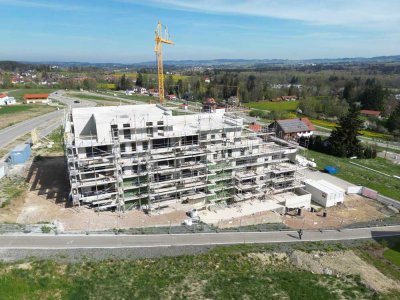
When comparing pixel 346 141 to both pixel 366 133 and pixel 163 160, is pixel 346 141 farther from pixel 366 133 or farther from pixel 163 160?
pixel 163 160

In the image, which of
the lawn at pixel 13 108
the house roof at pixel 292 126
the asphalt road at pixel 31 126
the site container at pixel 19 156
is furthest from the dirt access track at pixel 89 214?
the lawn at pixel 13 108

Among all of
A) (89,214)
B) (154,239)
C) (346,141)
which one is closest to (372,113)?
(346,141)

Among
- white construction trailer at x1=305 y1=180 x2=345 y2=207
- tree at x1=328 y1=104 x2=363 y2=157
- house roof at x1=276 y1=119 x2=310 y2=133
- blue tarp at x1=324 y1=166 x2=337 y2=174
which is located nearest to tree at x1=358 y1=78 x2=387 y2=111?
house roof at x1=276 y1=119 x2=310 y2=133

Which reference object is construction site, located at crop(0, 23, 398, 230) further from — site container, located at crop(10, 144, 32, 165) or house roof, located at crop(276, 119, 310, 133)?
house roof, located at crop(276, 119, 310, 133)

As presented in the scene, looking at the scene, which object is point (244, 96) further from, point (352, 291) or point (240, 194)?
point (352, 291)

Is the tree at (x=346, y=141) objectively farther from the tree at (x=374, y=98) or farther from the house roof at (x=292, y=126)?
the tree at (x=374, y=98)

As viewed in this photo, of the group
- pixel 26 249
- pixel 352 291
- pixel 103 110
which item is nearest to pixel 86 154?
pixel 103 110
